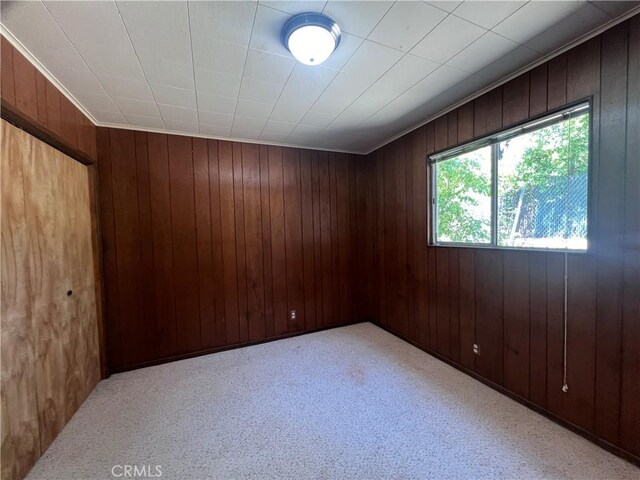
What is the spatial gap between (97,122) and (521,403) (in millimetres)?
4557

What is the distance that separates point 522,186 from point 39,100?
11.5 ft

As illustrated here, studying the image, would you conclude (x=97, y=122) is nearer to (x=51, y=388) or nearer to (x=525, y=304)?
(x=51, y=388)

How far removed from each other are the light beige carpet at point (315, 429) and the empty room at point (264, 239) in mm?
18

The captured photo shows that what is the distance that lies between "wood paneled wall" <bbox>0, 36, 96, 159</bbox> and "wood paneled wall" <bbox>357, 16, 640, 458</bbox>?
10.5 ft

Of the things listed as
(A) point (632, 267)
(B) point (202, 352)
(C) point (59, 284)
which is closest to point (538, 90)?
(A) point (632, 267)

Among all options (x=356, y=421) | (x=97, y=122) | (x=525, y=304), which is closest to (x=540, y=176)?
(x=525, y=304)

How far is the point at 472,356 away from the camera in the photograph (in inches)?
93.7

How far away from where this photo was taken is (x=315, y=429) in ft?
5.93

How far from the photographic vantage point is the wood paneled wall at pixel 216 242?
2697mm

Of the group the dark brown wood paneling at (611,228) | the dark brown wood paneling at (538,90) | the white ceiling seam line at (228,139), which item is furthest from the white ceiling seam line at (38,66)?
the dark brown wood paneling at (611,228)

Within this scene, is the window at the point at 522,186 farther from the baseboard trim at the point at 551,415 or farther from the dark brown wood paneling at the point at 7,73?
the dark brown wood paneling at the point at 7,73

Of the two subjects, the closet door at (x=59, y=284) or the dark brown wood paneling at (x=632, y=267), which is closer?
the dark brown wood paneling at (x=632, y=267)

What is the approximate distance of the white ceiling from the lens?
1349mm

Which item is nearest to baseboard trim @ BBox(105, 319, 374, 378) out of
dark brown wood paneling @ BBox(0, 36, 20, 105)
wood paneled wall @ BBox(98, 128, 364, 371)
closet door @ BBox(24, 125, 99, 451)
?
wood paneled wall @ BBox(98, 128, 364, 371)
